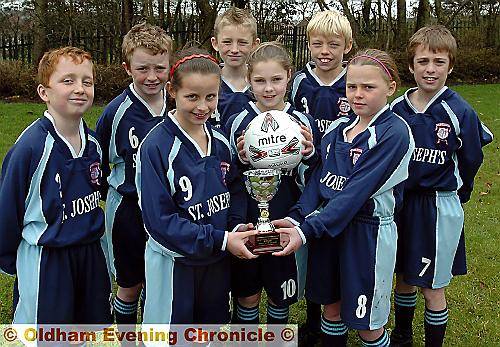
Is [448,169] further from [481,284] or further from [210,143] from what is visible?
[481,284]

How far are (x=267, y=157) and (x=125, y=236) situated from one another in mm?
1088

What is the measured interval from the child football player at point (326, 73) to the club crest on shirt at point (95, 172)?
1402 mm

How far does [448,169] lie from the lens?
367 cm

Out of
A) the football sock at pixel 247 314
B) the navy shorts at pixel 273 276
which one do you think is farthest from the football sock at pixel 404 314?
the football sock at pixel 247 314

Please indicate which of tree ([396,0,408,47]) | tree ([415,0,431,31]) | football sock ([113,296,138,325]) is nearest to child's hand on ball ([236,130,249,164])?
football sock ([113,296,138,325])

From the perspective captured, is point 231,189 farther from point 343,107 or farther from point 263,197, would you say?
point 343,107

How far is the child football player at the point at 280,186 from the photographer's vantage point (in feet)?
11.4

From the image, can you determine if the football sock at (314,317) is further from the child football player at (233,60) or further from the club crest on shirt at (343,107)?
the child football player at (233,60)

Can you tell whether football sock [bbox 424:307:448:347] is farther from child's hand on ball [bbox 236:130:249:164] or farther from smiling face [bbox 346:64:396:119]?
child's hand on ball [bbox 236:130:249:164]

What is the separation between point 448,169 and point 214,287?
1.54 meters

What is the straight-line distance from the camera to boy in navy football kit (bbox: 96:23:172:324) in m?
3.65

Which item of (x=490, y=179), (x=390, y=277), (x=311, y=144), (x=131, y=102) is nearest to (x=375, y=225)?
(x=390, y=277)

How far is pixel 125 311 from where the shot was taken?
4031 mm

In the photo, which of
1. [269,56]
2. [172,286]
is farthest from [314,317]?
[269,56]
